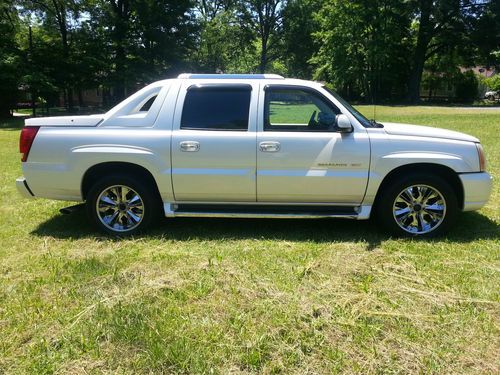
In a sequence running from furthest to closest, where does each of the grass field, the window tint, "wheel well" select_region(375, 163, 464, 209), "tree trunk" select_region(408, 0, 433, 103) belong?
"tree trunk" select_region(408, 0, 433, 103) < the window tint < "wheel well" select_region(375, 163, 464, 209) < the grass field

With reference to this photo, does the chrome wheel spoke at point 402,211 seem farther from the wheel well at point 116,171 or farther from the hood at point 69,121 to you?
the hood at point 69,121

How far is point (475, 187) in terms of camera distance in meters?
4.87

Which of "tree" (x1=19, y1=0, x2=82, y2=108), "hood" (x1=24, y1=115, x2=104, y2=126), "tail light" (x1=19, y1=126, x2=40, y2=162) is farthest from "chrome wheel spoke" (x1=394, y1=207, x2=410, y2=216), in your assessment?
"tree" (x1=19, y1=0, x2=82, y2=108)

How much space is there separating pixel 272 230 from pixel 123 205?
1.77m

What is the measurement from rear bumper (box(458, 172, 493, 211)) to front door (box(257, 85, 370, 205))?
3.58 feet

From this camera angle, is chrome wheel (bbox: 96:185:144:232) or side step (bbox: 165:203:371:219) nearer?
side step (bbox: 165:203:371:219)

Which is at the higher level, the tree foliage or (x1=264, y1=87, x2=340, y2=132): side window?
the tree foliage

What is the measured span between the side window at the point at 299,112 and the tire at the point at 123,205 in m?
1.56

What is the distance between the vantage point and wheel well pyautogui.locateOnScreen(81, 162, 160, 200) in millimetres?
5113

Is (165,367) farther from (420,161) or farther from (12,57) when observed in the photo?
(12,57)

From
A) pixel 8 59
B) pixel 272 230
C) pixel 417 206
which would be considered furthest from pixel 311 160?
pixel 8 59

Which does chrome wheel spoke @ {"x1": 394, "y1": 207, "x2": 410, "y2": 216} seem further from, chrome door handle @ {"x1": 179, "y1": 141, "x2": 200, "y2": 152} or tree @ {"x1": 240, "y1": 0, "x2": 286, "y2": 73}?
tree @ {"x1": 240, "y1": 0, "x2": 286, "y2": 73}

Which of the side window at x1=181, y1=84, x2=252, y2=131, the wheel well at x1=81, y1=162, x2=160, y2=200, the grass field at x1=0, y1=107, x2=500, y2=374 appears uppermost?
the side window at x1=181, y1=84, x2=252, y2=131

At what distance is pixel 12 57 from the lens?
2591cm
